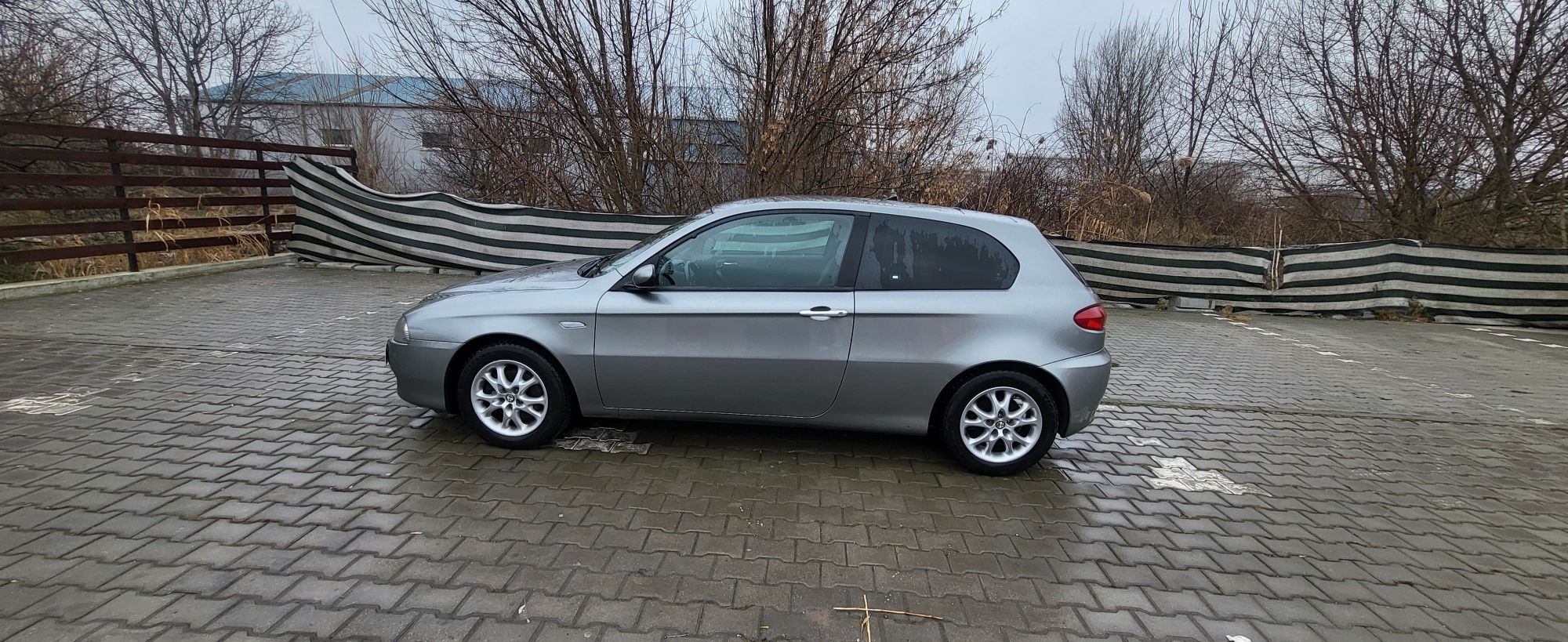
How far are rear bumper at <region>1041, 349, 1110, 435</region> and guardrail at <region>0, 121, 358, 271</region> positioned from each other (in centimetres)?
1071

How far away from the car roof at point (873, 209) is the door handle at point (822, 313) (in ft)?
2.08

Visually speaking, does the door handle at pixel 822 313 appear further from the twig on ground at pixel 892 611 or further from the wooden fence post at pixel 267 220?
the wooden fence post at pixel 267 220

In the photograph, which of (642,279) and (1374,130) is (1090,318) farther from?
(1374,130)

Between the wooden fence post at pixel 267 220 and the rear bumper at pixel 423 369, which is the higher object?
the wooden fence post at pixel 267 220

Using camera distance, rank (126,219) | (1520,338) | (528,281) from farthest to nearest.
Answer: (1520,338) → (126,219) → (528,281)

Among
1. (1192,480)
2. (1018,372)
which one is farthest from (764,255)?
(1192,480)

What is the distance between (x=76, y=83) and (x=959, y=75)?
14863 millimetres

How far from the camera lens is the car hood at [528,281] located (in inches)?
152

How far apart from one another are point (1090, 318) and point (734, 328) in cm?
199

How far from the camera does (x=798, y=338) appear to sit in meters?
3.64

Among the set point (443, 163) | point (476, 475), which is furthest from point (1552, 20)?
point (443, 163)

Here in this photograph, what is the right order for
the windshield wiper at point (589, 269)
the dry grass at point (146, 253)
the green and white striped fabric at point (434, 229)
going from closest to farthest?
the windshield wiper at point (589, 269), the dry grass at point (146, 253), the green and white striped fabric at point (434, 229)

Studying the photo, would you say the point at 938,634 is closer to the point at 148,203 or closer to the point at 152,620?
the point at 152,620

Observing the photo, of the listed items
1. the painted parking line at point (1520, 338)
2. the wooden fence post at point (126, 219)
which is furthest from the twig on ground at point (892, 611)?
the painted parking line at point (1520, 338)
